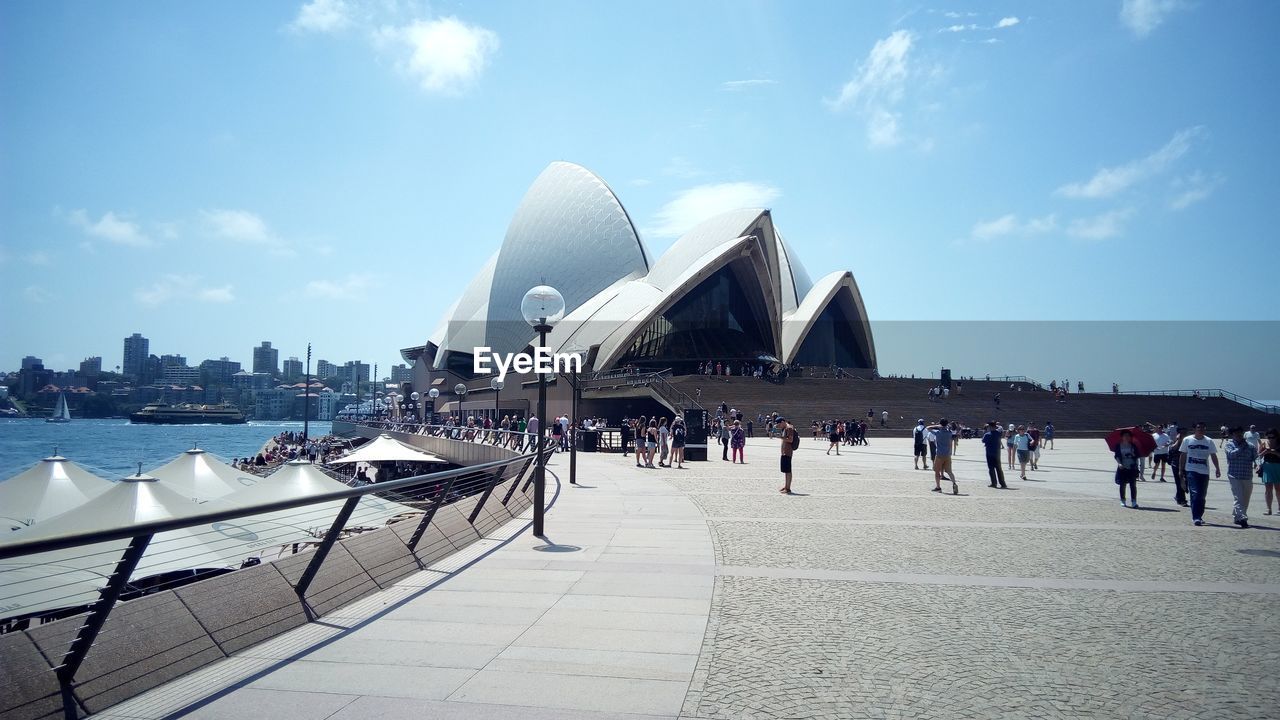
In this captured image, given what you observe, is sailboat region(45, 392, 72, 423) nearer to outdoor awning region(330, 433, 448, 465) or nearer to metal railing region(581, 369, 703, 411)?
metal railing region(581, 369, 703, 411)

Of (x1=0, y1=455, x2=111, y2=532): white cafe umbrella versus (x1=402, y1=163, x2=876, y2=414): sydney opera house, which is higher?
(x1=402, y1=163, x2=876, y2=414): sydney opera house

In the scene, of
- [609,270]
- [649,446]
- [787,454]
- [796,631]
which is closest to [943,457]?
[787,454]

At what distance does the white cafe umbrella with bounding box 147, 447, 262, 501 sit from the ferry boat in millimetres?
105744

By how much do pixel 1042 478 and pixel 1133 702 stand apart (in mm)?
14239

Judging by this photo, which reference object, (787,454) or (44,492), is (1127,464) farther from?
(44,492)

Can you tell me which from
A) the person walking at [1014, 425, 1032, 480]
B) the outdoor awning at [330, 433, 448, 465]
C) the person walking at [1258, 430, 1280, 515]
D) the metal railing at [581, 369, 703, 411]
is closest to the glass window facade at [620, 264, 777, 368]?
the metal railing at [581, 369, 703, 411]

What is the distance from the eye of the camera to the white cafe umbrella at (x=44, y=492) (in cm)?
1235

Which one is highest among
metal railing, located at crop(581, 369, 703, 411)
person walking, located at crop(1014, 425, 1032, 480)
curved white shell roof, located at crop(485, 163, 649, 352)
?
curved white shell roof, located at crop(485, 163, 649, 352)

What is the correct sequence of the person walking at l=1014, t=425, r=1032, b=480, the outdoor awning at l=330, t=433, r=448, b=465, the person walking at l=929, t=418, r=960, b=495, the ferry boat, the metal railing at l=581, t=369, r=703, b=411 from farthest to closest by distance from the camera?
the ferry boat, the metal railing at l=581, t=369, r=703, b=411, the outdoor awning at l=330, t=433, r=448, b=465, the person walking at l=1014, t=425, r=1032, b=480, the person walking at l=929, t=418, r=960, b=495

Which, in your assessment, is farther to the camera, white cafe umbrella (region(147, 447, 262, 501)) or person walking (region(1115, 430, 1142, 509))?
white cafe umbrella (region(147, 447, 262, 501))

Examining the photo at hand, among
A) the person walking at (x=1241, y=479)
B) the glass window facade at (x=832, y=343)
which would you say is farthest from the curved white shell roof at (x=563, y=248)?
the person walking at (x=1241, y=479)

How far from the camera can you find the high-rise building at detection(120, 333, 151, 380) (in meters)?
143

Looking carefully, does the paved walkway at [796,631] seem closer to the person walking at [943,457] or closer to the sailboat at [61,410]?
the person walking at [943,457]

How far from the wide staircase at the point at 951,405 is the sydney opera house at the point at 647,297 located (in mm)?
8489
